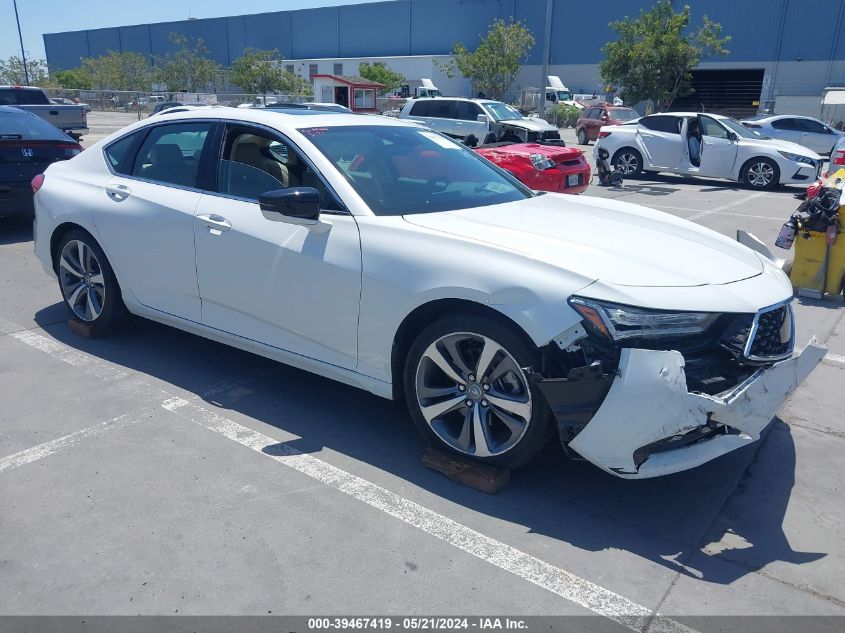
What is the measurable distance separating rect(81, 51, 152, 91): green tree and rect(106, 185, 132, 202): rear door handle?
6480 cm

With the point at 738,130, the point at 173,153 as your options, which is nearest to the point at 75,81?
the point at 738,130

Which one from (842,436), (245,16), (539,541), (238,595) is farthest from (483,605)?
(245,16)

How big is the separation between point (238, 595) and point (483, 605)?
93cm

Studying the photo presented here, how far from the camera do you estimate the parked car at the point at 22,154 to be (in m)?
8.46

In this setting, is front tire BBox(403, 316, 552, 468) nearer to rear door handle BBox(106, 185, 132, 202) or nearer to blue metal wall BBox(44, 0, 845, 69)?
rear door handle BBox(106, 185, 132, 202)

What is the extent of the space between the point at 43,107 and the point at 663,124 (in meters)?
17.4

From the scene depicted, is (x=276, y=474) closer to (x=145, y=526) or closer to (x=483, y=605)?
(x=145, y=526)

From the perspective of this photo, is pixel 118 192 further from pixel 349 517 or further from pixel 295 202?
pixel 349 517

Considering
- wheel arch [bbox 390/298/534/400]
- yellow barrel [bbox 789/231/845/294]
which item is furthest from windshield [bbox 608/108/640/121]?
wheel arch [bbox 390/298/534/400]

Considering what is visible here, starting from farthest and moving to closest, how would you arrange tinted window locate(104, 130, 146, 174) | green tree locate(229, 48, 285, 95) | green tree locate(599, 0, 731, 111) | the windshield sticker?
green tree locate(229, 48, 285, 95), green tree locate(599, 0, 731, 111), tinted window locate(104, 130, 146, 174), the windshield sticker

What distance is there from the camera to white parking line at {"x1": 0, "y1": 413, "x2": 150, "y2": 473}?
3664 mm

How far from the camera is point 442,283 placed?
333 cm

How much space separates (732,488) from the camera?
352cm

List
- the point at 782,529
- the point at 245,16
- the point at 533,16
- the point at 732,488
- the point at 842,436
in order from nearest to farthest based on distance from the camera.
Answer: the point at 782,529 → the point at 732,488 → the point at 842,436 → the point at 533,16 → the point at 245,16
